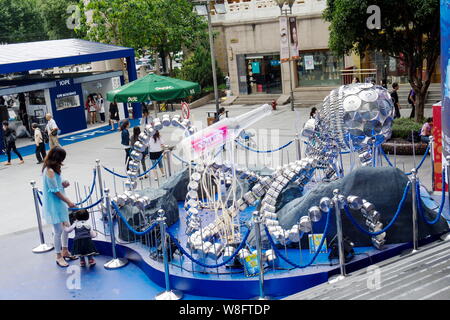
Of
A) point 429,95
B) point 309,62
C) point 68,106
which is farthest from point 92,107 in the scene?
point 429,95

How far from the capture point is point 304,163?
10180 mm

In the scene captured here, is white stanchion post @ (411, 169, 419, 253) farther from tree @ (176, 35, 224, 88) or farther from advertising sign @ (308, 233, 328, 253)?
tree @ (176, 35, 224, 88)

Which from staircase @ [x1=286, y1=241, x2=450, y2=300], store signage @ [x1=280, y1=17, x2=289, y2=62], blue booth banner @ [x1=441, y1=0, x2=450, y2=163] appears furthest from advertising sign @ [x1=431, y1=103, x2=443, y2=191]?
store signage @ [x1=280, y1=17, x2=289, y2=62]

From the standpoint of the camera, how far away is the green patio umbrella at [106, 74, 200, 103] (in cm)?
1725

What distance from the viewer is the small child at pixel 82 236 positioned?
32.6ft

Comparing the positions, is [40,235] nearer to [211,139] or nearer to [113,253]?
[113,253]

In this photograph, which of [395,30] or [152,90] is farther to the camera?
[395,30]

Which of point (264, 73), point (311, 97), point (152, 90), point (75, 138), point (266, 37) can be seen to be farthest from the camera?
point (264, 73)

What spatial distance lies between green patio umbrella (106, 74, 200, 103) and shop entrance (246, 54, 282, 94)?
13.4m

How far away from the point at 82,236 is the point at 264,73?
22.3 meters

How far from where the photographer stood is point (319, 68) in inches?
1164
